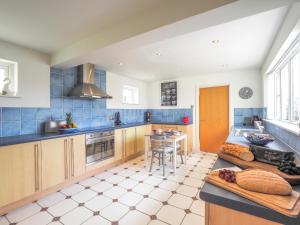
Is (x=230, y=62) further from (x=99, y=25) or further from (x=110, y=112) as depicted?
(x=110, y=112)

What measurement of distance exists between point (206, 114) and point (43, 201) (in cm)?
394

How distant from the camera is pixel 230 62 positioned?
3.16 m

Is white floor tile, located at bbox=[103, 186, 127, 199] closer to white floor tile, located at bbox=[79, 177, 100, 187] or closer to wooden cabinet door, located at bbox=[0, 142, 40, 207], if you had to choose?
white floor tile, located at bbox=[79, 177, 100, 187]

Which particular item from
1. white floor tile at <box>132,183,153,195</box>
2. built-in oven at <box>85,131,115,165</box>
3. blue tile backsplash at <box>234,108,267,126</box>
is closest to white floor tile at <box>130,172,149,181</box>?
white floor tile at <box>132,183,153,195</box>

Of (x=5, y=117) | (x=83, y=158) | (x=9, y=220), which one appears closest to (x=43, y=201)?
(x=9, y=220)

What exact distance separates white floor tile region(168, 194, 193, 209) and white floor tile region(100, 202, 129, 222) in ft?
1.99

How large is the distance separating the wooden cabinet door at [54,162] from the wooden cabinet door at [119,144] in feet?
3.55

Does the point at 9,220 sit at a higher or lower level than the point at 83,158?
lower

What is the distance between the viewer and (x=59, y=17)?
1.66 metres

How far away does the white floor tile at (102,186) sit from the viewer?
2383 millimetres

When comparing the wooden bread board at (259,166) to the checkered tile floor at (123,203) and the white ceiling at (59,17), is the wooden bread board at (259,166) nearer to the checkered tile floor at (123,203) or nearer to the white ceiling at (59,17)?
the checkered tile floor at (123,203)

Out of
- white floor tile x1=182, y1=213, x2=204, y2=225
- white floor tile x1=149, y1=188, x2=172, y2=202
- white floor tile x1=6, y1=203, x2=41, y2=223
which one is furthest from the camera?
white floor tile x1=149, y1=188, x2=172, y2=202

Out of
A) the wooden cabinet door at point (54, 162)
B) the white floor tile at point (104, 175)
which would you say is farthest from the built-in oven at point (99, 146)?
the wooden cabinet door at point (54, 162)

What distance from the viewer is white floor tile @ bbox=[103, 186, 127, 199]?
7.24ft
